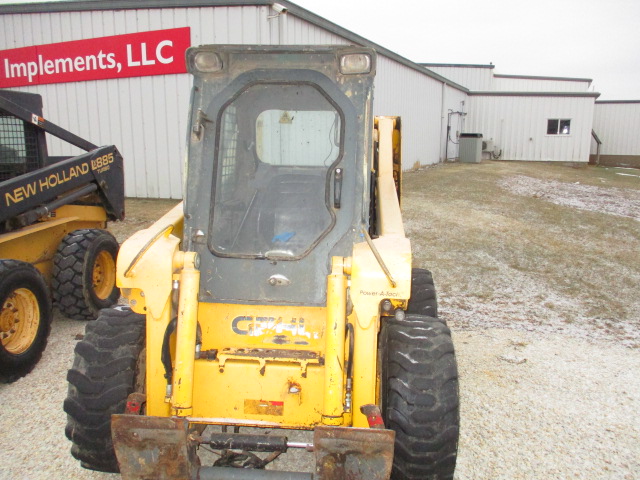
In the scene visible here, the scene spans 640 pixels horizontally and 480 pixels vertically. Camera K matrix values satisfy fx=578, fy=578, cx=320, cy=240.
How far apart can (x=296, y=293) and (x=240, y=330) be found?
36 cm

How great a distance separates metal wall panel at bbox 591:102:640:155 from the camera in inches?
1106

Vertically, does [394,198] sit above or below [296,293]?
above

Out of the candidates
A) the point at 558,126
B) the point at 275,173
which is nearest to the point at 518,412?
the point at 275,173

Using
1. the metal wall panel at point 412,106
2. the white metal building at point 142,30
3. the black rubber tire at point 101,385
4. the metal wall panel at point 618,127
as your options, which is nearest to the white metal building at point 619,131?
the metal wall panel at point 618,127

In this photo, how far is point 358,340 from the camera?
290cm

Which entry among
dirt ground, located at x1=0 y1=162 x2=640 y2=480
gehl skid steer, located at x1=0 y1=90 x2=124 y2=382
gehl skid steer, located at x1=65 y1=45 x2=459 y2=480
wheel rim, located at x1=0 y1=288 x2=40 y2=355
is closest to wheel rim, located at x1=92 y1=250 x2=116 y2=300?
Answer: gehl skid steer, located at x1=0 y1=90 x2=124 y2=382

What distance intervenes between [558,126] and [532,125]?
1.08 metres

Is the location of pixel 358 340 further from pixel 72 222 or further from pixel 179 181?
pixel 179 181

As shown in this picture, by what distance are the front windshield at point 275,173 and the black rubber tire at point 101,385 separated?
2.33 ft

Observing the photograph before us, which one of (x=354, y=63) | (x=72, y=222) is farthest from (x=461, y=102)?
(x=354, y=63)

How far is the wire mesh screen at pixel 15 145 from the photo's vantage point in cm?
548

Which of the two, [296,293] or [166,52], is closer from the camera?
[296,293]

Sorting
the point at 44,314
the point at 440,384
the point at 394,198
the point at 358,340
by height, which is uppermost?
the point at 394,198

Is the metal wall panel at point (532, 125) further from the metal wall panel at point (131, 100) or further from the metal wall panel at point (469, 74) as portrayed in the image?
the metal wall panel at point (131, 100)
